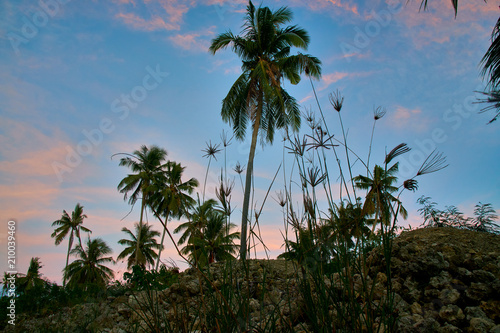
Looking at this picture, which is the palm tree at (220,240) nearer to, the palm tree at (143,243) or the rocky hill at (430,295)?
the rocky hill at (430,295)

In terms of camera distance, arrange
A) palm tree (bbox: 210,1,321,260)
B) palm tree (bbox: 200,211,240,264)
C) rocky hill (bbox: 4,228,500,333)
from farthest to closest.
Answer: palm tree (bbox: 210,1,321,260) < rocky hill (bbox: 4,228,500,333) < palm tree (bbox: 200,211,240,264)

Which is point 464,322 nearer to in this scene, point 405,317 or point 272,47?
point 405,317

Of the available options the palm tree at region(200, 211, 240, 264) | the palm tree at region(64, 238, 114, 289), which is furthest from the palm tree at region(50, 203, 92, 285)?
the palm tree at region(200, 211, 240, 264)

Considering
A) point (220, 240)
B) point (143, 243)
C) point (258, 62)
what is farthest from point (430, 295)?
point (143, 243)

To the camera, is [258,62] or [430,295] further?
[258,62]

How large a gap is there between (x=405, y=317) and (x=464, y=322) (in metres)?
0.46

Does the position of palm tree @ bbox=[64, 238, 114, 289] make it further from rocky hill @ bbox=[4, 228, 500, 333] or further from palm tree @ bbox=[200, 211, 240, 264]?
rocky hill @ bbox=[4, 228, 500, 333]

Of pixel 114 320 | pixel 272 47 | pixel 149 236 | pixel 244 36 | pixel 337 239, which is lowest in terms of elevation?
pixel 114 320

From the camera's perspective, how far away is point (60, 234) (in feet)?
83.0

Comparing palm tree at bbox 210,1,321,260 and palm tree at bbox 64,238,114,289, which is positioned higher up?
palm tree at bbox 210,1,321,260

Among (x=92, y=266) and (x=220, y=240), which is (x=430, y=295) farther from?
(x=92, y=266)

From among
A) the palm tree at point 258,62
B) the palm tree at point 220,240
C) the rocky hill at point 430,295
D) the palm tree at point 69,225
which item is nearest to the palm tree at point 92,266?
the palm tree at point 69,225

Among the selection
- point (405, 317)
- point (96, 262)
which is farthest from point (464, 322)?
point (96, 262)

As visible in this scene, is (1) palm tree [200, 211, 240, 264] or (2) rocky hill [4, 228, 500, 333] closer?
(1) palm tree [200, 211, 240, 264]
